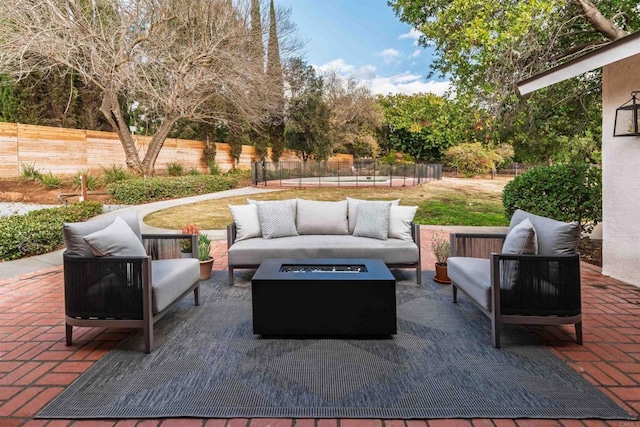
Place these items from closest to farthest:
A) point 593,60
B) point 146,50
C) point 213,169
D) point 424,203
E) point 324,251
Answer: point 593,60 → point 324,251 → point 146,50 → point 424,203 → point 213,169

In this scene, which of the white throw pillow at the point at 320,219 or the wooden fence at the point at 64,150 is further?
the wooden fence at the point at 64,150

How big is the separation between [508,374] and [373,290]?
0.86 m

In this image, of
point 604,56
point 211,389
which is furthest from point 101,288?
point 604,56

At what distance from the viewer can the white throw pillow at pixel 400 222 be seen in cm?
395

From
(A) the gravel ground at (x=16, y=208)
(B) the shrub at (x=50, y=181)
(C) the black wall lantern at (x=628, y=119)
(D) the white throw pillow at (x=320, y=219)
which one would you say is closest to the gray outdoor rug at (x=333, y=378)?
(D) the white throw pillow at (x=320, y=219)

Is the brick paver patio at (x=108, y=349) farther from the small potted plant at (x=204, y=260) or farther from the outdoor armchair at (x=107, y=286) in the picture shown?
the small potted plant at (x=204, y=260)

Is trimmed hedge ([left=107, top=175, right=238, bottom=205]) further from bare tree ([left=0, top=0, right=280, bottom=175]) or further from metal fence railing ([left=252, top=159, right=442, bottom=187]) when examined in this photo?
metal fence railing ([left=252, top=159, right=442, bottom=187])

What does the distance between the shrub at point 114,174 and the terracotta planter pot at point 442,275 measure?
785cm

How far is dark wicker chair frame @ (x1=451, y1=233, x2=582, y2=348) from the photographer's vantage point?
7.84 ft

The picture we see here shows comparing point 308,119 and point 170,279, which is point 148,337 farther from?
point 308,119

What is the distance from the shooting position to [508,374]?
209 centimetres

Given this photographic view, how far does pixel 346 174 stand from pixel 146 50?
17.8 feet

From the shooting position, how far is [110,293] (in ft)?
7.91

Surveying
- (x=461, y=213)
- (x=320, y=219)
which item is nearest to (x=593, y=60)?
(x=320, y=219)
